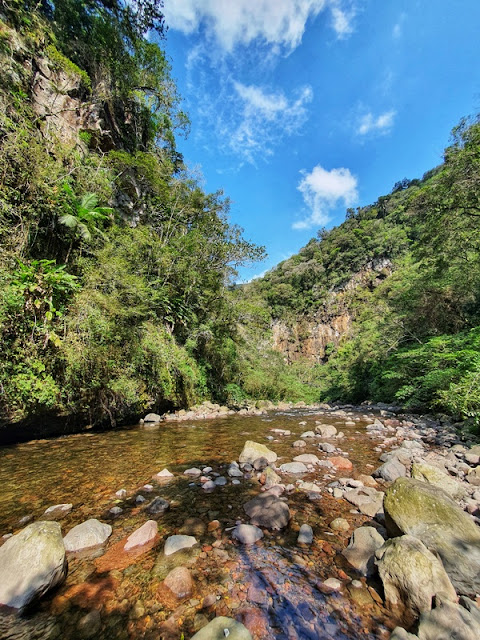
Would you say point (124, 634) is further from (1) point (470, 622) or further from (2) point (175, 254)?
(2) point (175, 254)

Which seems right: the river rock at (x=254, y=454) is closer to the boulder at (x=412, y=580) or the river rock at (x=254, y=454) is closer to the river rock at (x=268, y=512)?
the river rock at (x=268, y=512)

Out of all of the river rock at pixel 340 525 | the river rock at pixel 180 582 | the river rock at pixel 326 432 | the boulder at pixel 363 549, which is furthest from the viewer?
the river rock at pixel 326 432

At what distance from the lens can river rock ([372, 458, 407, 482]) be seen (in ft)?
14.9

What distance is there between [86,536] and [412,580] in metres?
3.13

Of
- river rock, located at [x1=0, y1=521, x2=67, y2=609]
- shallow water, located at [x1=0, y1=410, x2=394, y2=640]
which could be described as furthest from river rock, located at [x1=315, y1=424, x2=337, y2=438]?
river rock, located at [x1=0, y1=521, x2=67, y2=609]

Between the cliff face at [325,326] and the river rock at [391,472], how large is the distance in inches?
1781

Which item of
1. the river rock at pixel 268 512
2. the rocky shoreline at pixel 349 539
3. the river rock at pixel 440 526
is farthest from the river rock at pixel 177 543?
the river rock at pixel 440 526

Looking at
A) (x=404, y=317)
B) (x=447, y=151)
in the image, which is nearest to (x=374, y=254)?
(x=404, y=317)

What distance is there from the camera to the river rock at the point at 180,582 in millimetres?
2228

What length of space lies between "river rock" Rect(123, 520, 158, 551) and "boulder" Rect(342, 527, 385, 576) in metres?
2.09

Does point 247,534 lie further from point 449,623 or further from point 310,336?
point 310,336

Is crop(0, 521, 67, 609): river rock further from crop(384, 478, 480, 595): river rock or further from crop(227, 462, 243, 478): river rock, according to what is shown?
crop(384, 478, 480, 595): river rock

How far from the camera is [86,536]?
9.32 ft

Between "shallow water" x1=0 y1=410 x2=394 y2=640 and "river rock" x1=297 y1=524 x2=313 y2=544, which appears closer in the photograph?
"shallow water" x1=0 y1=410 x2=394 y2=640
